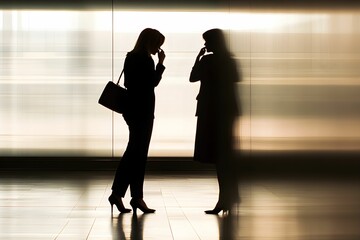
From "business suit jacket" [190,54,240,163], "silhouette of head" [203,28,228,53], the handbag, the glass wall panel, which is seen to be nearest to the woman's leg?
the handbag

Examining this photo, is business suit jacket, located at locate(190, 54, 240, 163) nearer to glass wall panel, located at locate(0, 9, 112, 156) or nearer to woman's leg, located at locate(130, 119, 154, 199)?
woman's leg, located at locate(130, 119, 154, 199)

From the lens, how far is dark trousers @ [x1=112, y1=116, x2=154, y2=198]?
746cm

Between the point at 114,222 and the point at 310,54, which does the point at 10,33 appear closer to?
the point at 114,222

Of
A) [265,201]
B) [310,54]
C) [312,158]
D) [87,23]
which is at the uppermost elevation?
[87,23]

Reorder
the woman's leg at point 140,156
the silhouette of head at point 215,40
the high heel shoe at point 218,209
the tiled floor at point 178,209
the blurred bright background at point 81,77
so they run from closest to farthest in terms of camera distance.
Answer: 1. the tiled floor at point 178,209
2. the silhouette of head at point 215,40
3. the high heel shoe at point 218,209
4. the woman's leg at point 140,156
5. the blurred bright background at point 81,77

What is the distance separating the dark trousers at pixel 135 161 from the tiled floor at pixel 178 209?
272 millimetres

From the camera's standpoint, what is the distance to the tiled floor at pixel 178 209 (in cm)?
196

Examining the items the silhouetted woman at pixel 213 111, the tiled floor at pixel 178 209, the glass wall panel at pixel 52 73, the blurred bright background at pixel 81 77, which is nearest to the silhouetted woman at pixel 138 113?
the tiled floor at pixel 178 209

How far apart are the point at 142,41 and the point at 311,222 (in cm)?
557

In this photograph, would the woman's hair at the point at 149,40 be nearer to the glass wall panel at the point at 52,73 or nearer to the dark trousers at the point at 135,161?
the dark trousers at the point at 135,161

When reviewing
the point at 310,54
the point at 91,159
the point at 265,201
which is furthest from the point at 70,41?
the point at 310,54

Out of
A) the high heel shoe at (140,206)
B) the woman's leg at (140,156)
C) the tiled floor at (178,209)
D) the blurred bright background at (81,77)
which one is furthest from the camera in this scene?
the blurred bright background at (81,77)

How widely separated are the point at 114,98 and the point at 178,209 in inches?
49.3

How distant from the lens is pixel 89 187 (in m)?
10.3
